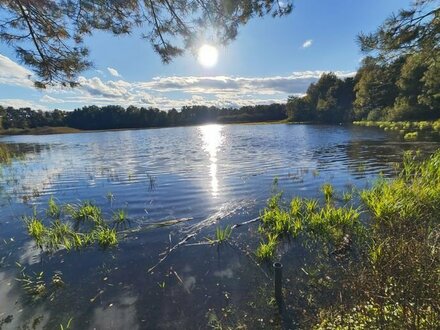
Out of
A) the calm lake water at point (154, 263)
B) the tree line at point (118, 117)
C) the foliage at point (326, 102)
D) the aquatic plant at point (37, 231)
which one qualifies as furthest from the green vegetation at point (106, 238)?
the tree line at point (118, 117)

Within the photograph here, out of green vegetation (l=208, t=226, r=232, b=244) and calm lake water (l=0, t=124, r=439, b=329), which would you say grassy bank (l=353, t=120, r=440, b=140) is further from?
green vegetation (l=208, t=226, r=232, b=244)

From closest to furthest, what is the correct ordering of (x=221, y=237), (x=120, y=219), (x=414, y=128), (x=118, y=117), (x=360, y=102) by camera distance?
(x=221, y=237) → (x=120, y=219) → (x=414, y=128) → (x=360, y=102) → (x=118, y=117)

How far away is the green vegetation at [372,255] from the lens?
Result: 3.50 meters

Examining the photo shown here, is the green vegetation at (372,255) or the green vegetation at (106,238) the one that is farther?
the green vegetation at (106,238)

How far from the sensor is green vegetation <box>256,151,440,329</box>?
3.50 m

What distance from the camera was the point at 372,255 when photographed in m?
6.22

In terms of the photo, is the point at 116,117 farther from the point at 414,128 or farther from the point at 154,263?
the point at 154,263

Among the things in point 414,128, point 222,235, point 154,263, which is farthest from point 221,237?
point 414,128

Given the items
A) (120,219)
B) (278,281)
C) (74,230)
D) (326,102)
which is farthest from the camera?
(326,102)

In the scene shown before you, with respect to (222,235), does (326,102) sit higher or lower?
higher

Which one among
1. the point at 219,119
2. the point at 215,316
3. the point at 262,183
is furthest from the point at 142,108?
the point at 215,316

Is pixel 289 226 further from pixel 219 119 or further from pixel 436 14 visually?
pixel 219 119

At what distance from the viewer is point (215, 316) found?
5.35m

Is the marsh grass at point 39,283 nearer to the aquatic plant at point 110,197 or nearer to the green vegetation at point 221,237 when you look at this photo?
the green vegetation at point 221,237
